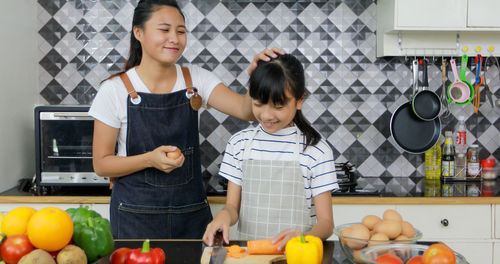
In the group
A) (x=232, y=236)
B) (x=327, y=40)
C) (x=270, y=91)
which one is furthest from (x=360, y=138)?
(x=270, y=91)

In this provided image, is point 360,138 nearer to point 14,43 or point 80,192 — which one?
point 80,192

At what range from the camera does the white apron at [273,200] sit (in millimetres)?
1560

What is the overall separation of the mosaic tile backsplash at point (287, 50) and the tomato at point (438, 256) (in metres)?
1.73

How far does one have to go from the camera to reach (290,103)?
4.82 ft

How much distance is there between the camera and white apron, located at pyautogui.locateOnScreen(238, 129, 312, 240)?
1.56 metres

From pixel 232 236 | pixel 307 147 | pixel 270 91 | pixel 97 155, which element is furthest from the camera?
pixel 232 236

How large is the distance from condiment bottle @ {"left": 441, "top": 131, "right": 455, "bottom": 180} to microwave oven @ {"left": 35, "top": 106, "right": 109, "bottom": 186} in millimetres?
1575

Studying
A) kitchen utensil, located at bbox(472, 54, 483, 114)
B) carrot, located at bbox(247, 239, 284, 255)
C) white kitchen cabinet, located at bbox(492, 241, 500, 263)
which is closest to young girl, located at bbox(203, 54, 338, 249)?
carrot, located at bbox(247, 239, 284, 255)

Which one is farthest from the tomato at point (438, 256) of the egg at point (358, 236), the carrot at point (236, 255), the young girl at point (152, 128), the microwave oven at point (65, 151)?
the microwave oven at point (65, 151)

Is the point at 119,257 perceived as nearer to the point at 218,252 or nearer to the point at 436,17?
the point at 218,252

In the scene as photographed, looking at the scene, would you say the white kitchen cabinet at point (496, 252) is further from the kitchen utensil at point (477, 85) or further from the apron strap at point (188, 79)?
the apron strap at point (188, 79)

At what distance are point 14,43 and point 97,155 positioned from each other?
105cm

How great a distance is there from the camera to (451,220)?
2250mm

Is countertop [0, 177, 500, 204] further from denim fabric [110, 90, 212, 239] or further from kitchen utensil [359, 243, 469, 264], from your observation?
kitchen utensil [359, 243, 469, 264]
